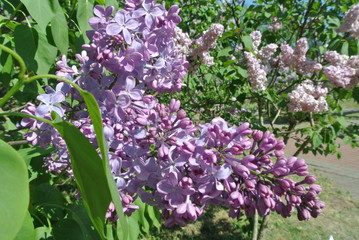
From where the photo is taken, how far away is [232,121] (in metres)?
4.36

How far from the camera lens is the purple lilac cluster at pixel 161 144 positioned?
1012mm

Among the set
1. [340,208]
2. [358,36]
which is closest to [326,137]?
[358,36]

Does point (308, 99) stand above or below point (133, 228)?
above

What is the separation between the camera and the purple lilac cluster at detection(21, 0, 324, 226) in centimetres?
101

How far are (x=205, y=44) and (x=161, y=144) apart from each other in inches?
65.4

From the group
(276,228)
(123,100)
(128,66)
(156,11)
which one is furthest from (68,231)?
(276,228)

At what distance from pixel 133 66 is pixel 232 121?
3329mm

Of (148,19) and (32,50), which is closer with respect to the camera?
(148,19)

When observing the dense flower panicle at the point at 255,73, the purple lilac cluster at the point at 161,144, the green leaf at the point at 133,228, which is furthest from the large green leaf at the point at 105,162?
the dense flower panicle at the point at 255,73

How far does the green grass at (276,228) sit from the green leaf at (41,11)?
348 centimetres

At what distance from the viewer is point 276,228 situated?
4.73m

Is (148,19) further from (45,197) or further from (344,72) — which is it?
(344,72)

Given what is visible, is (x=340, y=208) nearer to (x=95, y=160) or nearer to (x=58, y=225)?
(x=58, y=225)

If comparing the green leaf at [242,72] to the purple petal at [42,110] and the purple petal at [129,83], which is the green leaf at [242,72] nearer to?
the purple petal at [129,83]
